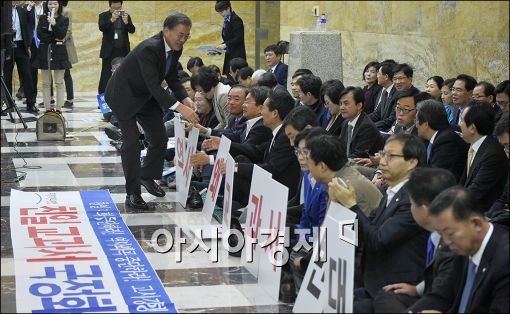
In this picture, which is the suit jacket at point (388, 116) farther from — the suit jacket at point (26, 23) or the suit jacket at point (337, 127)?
the suit jacket at point (26, 23)

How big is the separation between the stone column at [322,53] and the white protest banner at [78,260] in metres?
5.07

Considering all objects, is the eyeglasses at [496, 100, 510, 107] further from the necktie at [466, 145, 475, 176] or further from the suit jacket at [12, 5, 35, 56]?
the suit jacket at [12, 5, 35, 56]

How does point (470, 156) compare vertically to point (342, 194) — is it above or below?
below

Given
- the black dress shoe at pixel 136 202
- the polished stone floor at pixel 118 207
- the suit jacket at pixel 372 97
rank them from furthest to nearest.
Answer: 1. the suit jacket at pixel 372 97
2. the black dress shoe at pixel 136 202
3. the polished stone floor at pixel 118 207

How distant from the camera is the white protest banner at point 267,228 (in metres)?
5.81

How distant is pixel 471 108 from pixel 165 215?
2.96 m

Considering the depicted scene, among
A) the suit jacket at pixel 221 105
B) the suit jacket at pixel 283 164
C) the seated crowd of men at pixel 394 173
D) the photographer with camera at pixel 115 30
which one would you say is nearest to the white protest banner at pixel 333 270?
the seated crowd of men at pixel 394 173

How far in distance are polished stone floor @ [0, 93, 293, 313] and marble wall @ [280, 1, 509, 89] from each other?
4150 millimetres

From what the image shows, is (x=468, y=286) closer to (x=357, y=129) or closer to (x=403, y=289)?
(x=403, y=289)

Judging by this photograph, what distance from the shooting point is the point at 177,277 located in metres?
6.56

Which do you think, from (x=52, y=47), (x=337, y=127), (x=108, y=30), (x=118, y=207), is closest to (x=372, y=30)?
(x=108, y=30)

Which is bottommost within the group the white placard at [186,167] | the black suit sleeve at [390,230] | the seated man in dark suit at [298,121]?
the white placard at [186,167]

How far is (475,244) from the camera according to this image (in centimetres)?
428

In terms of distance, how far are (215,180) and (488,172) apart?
223 centimetres
